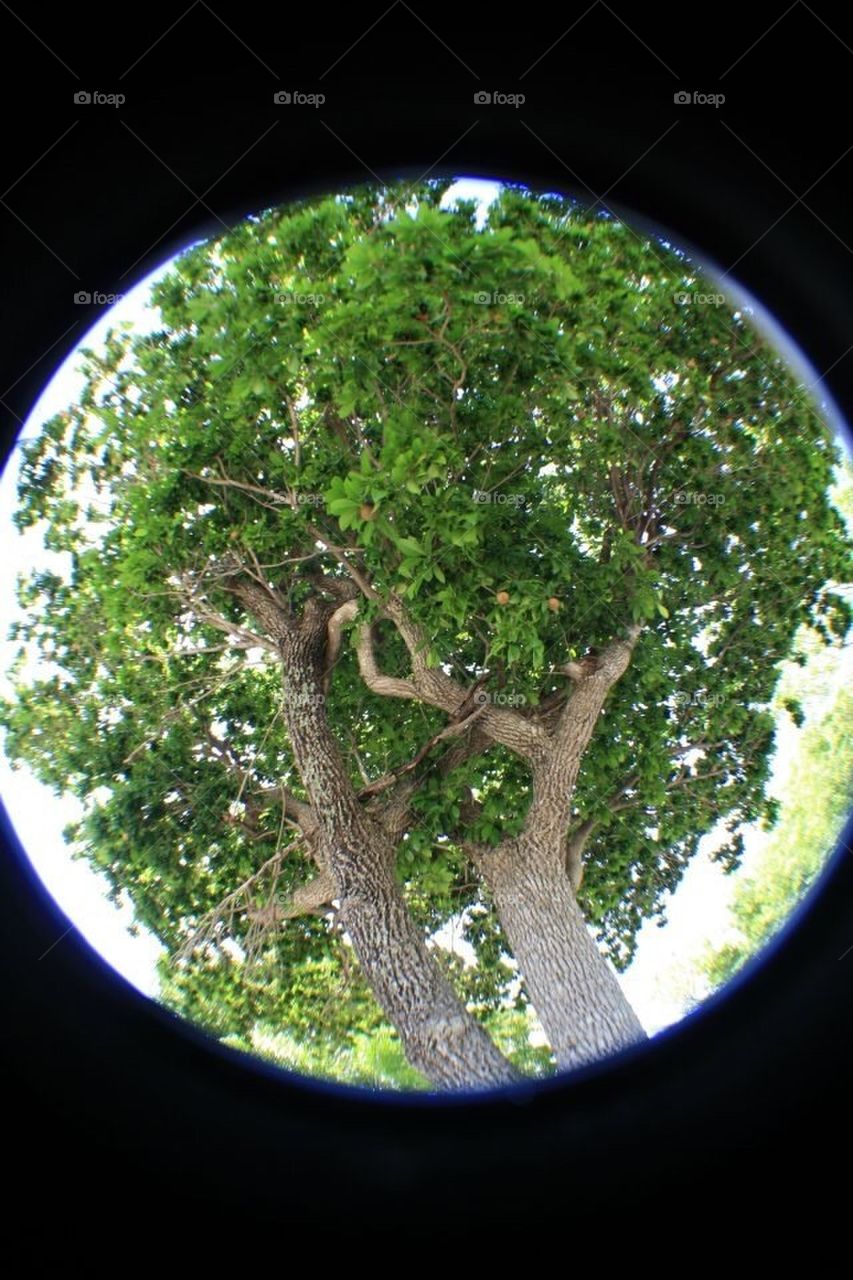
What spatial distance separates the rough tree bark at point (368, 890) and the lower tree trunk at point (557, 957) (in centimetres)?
47

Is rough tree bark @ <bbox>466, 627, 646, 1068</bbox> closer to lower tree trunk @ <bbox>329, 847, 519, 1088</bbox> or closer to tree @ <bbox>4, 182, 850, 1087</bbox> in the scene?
tree @ <bbox>4, 182, 850, 1087</bbox>

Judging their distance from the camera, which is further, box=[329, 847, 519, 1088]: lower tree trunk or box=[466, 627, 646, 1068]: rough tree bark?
box=[466, 627, 646, 1068]: rough tree bark

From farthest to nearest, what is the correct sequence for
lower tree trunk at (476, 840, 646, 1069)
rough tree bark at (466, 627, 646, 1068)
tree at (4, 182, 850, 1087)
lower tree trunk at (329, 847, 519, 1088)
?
rough tree bark at (466, 627, 646, 1068) → lower tree trunk at (476, 840, 646, 1069) → lower tree trunk at (329, 847, 519, 1088) → tree at (4, 182, 850, 1087)

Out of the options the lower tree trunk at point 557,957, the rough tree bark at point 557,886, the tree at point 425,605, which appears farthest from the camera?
the rough tree bark at point 557,886

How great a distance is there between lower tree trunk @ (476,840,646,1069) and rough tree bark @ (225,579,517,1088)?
1.55 feet

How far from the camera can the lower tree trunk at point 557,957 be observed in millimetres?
4996

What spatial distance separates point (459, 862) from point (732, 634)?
2.52m

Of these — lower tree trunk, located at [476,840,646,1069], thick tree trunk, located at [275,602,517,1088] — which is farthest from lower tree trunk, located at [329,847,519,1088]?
lower tree trunk, located at [476,840,646,1069]

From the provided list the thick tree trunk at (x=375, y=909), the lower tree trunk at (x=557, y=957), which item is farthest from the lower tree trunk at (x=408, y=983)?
the lower tree trunk at (x=557, y=957)

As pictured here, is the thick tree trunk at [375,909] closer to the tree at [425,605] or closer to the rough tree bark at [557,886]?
the tree at [425,605]

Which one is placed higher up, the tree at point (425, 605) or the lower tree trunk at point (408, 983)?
the tree at point (425, 605)

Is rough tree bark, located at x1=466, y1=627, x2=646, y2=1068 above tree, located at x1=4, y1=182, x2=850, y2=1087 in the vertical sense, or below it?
below

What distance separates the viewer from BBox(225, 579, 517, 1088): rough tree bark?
191 inches

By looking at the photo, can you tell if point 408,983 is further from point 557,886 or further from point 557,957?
point 557,886
